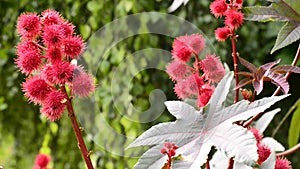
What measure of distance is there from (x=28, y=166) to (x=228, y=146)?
1817 millimetres

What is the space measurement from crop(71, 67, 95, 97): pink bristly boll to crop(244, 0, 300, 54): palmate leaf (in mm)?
222

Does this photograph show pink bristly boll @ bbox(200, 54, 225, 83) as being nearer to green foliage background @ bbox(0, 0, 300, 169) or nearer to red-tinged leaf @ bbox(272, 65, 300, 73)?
red-tinged leaf @ bbox(272, 65, 300, 73)

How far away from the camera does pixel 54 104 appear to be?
20.3 inches

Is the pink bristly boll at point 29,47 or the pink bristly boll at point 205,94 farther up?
the pink bristly boll at point 29,47

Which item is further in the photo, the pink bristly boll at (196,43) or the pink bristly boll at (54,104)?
the pink bristly boll at (196,43)

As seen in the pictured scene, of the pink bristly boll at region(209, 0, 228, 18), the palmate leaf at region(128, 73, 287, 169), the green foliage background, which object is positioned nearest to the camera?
the palmate leaf at region(128, 73, 287, 169)

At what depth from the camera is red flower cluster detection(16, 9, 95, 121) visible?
20.3 inches

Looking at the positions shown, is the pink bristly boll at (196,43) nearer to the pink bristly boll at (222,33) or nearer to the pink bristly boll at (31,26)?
the pink bristly boll at (222,33)

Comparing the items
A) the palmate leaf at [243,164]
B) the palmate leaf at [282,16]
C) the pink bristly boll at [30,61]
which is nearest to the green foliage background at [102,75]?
the palmate leaf at [243,164]

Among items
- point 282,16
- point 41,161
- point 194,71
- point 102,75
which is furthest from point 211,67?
point 102,75

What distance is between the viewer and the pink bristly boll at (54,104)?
0.51 m

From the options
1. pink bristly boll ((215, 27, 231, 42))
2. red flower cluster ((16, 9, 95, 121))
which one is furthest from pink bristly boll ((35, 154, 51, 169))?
pink bristly boll ((215, 27, 231, 42))

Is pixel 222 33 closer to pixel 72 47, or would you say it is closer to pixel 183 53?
pixel 183 53

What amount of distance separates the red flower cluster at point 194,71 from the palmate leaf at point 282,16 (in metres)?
0.07
